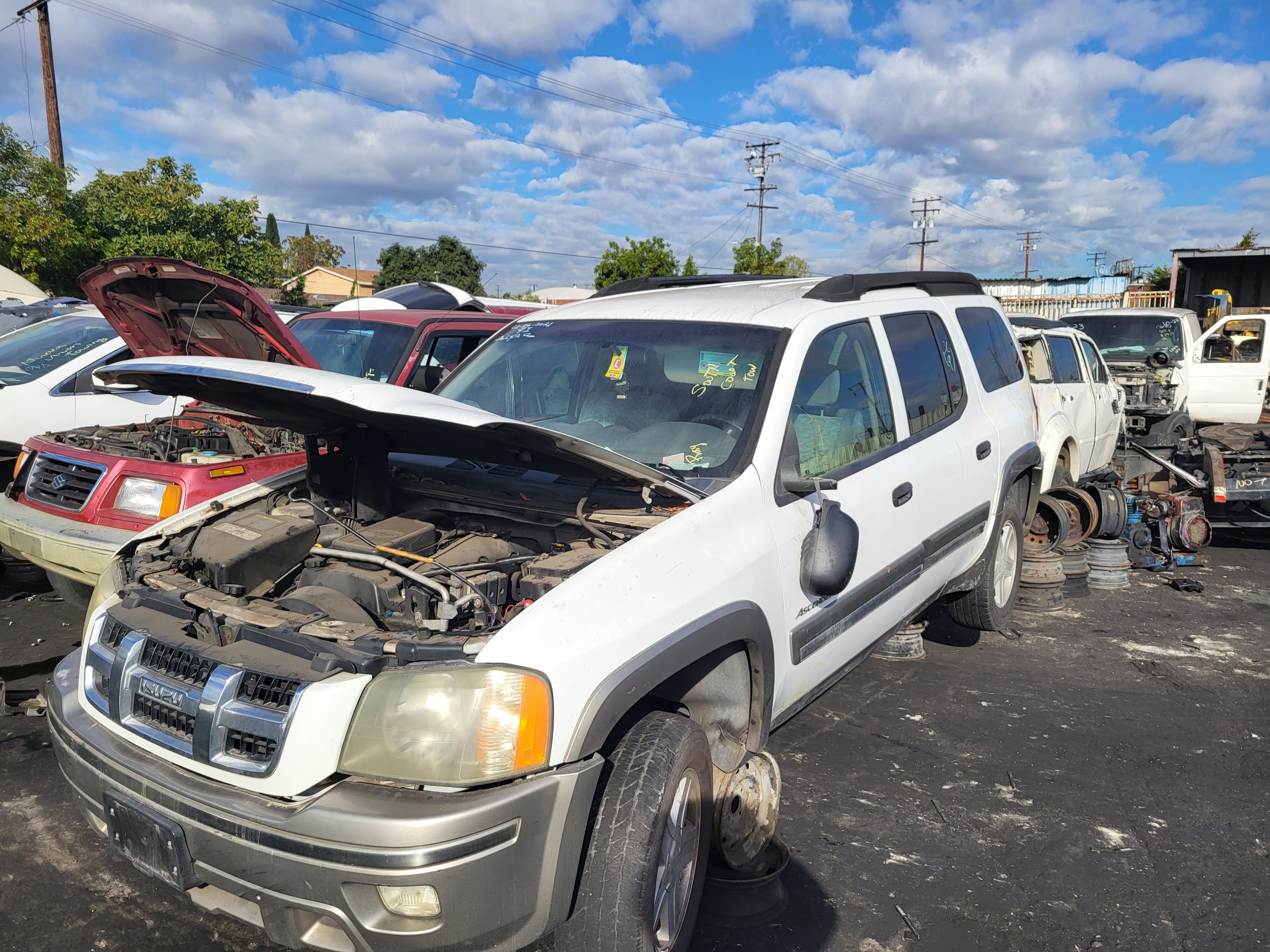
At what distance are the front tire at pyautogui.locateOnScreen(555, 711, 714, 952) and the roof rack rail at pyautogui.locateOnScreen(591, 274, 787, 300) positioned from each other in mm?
2604

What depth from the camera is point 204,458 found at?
5.21 meters

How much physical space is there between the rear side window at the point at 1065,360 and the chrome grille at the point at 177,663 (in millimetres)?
7118

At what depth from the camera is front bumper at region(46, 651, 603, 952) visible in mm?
1948

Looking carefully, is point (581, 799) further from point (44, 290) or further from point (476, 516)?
point (44, 290)

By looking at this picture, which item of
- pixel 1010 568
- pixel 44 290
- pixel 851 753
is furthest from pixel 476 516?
pixel 44 290

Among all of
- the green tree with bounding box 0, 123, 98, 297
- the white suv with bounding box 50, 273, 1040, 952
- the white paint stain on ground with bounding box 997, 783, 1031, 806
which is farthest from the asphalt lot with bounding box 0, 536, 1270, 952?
the green tree with bounding box 0, 123, 98, 297

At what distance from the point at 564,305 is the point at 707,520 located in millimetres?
2101

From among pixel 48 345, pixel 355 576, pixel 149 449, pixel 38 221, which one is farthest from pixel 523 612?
pixel 38 221

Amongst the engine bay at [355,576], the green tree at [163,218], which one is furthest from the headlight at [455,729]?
the green tree at [163,218]

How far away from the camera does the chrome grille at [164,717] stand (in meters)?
2.29

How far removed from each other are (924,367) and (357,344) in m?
5.02

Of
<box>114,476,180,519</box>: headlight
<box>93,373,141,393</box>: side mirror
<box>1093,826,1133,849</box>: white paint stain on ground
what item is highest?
<box>93,373,141,393</box>: side mirror

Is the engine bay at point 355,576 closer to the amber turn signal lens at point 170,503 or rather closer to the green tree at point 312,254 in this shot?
the amber turn signal lens at point 170,503

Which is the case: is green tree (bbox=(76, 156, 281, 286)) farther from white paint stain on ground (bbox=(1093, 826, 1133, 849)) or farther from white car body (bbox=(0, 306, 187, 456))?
white paint stain on ground (bbox=(1093, 826, 1133, 849))
